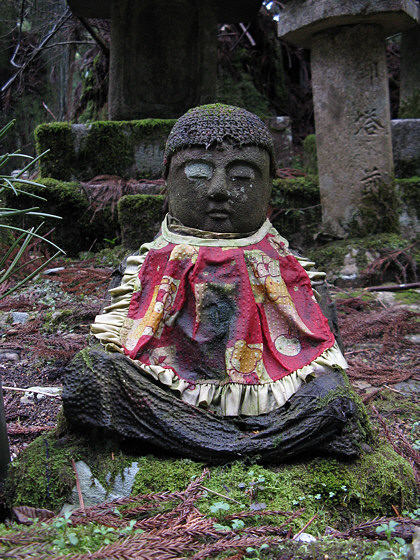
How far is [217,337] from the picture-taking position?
2.54 m

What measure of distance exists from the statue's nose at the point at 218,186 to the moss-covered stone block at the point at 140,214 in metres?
2.50

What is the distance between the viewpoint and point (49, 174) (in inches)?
234

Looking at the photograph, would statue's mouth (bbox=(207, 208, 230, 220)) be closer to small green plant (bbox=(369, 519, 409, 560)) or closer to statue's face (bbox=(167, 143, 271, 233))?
statue's face (bbox=(167, 143, 271, 233))

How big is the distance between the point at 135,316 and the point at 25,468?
2.53 ft

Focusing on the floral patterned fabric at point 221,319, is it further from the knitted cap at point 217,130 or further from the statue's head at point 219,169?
the knitted cap at point 217,130

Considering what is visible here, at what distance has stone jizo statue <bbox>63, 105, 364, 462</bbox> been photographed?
2.28m

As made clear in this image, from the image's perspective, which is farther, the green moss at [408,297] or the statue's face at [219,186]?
the green moss at [408,297]

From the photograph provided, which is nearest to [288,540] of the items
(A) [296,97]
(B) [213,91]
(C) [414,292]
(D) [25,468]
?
(D) [25,468]

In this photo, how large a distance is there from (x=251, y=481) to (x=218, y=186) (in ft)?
4.05

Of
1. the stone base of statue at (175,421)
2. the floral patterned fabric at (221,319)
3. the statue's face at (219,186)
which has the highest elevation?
the statue's face at (219,186)

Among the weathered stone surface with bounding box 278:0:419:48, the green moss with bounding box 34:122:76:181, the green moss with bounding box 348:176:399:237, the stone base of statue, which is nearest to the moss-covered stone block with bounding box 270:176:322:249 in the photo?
the green moss with bounding box 348:176:399:237

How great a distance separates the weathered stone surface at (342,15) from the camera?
17.1 feet

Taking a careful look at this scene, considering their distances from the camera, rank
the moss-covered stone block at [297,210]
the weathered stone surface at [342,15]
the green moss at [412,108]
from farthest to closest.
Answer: the green moss at [412,108], the moss-covered stone block at [297,210], the weathered stone surface at [342,15]

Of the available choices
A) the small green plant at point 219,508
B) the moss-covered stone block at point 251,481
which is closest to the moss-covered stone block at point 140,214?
the moss-covered stone block at point 251,481
